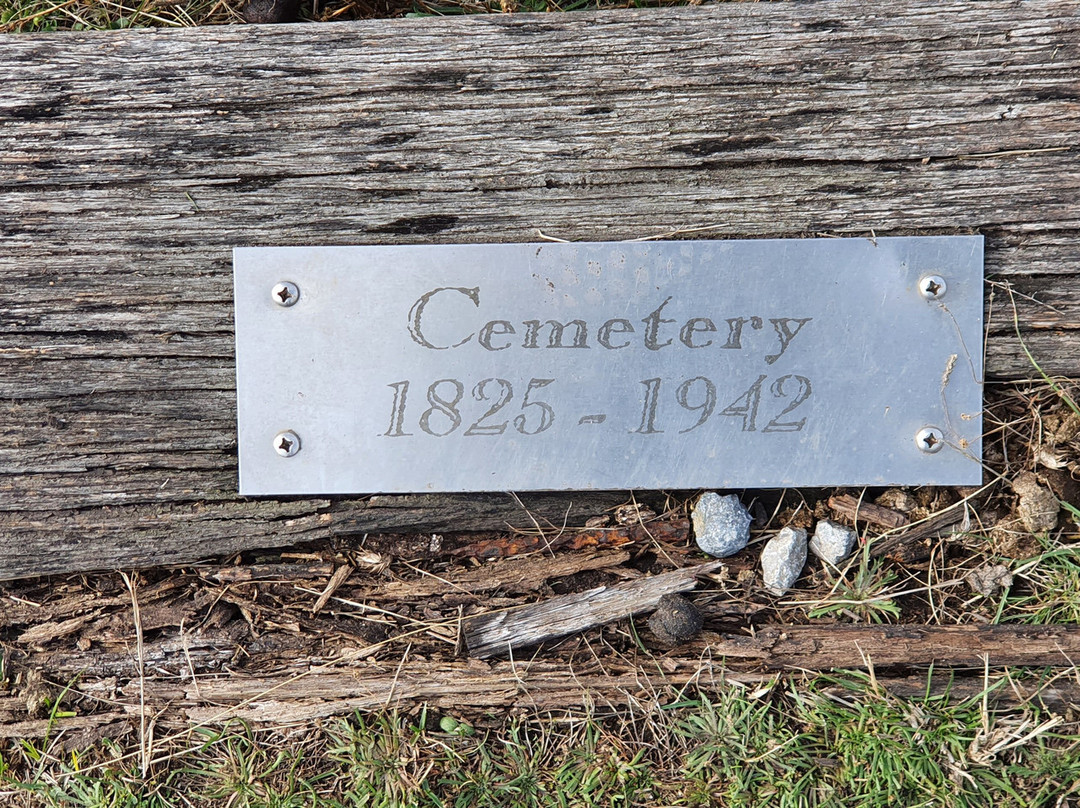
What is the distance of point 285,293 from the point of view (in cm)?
175

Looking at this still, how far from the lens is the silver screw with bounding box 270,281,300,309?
5.73ft

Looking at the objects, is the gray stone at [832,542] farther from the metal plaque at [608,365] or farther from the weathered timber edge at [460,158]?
the weathered timber edge at [460,158]

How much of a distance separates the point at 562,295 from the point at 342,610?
3.04 ft

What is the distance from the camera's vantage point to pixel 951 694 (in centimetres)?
176

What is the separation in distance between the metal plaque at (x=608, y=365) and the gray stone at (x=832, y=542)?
0.38 feet

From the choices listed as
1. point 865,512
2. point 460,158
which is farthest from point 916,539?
point 460,158

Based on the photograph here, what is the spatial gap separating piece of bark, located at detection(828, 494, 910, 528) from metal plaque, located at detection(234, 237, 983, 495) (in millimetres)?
61

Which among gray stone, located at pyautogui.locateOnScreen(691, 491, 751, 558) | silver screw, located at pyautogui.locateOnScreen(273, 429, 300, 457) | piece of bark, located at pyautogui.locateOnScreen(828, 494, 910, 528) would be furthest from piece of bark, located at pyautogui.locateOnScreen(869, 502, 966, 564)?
silver screw, located at pyautogui.locateOnScreen(273, 429, 300, 457)

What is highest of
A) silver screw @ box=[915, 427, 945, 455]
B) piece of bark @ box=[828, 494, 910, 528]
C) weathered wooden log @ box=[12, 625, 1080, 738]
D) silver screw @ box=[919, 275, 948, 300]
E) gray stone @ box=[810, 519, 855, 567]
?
silver screw @ box=[919, 275, 948, 300]

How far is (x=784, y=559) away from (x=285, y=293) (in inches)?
51.9

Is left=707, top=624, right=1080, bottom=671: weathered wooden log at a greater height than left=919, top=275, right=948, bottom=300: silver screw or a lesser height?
lesser

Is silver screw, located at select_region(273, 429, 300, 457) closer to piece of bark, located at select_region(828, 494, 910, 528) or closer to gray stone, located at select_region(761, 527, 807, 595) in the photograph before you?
gray stone, located at select_region(761, 527, 807, 595)

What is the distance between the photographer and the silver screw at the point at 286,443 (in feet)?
5.81

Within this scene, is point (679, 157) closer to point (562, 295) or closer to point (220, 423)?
point (562, 295)
